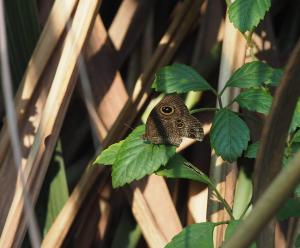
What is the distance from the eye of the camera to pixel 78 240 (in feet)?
4.11

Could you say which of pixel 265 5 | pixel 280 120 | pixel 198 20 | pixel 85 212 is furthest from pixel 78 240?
pixel 280 120

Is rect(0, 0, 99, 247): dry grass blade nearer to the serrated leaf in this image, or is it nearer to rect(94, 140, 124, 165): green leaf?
rect(94, 140, 124, 165): green leaf

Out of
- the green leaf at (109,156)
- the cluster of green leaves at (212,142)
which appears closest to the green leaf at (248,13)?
the cluster of green leaves at (212,142)

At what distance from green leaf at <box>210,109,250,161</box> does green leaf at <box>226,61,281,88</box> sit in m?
0.06

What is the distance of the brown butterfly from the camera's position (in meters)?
0.84

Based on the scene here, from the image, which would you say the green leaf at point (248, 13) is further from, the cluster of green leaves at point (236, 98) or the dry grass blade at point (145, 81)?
the dry grass blade at point (145, 81)

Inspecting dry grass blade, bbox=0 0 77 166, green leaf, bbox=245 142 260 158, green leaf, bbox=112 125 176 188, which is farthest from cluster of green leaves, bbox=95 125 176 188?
dry grass blade, bbox=0 0 77 166

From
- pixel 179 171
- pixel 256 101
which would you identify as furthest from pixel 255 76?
pixel 179 171

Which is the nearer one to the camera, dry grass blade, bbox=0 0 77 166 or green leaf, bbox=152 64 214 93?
green leaf, bbox=152 64 214 93

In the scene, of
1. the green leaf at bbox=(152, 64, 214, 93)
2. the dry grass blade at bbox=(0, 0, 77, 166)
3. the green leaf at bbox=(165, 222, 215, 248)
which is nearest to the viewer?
the green leaf at bbox=(165, 222, 215, 248)

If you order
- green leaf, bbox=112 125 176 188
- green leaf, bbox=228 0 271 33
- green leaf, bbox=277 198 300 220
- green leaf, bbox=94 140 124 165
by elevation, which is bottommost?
green leaf, bbox=277 198 300 220

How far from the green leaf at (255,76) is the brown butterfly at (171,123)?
9 cm

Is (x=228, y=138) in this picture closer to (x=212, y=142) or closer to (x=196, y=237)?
(x=212, y=142)

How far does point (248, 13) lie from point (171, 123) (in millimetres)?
188
